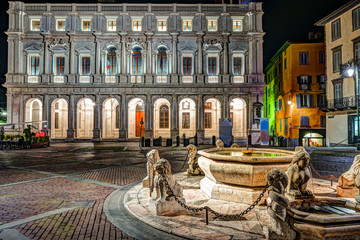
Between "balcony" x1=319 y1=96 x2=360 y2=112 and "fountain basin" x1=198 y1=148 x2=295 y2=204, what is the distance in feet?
67.3

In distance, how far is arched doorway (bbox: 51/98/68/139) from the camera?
30172mm

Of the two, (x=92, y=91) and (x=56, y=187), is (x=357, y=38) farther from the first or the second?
(x=92, y=91)

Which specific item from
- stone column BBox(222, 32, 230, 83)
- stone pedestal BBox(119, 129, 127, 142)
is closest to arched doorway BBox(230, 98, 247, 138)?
stone column BBox(222, 32, 230, 83)

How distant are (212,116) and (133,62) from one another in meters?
12.6

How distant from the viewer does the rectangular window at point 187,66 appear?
30.1 metres

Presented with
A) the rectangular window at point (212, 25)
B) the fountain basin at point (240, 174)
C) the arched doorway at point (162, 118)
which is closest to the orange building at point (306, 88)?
the rectangular window at point (212, 25)

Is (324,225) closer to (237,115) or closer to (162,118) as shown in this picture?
(162,118)

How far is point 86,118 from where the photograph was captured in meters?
31.8

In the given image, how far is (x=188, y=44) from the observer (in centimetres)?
3019

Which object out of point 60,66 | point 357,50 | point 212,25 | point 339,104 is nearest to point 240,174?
point 339,104

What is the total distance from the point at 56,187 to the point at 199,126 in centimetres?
2271

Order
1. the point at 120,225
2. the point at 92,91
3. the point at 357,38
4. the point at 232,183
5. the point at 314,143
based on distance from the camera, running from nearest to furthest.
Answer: the point at 120,225
the point at 232,183
the point at 357,38
the point at 314,143
the point at 92,91

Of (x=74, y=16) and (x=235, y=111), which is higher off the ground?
(x=74, y=16)

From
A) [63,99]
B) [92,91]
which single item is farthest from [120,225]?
[63,99]
